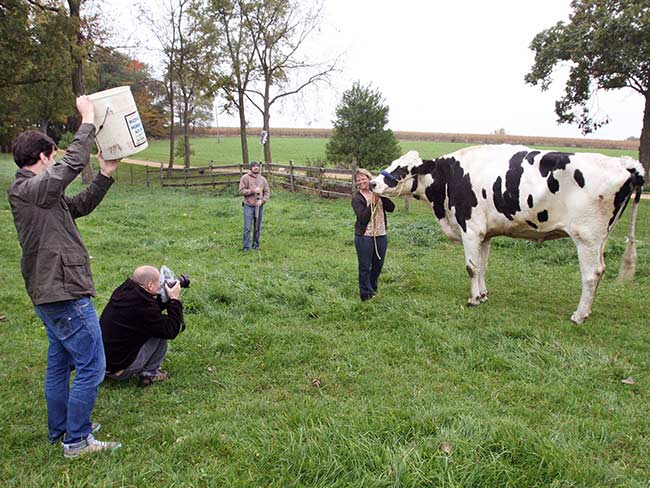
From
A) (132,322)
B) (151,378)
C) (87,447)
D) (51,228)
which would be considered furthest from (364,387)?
(51,228)

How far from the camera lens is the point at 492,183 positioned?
5922 mm

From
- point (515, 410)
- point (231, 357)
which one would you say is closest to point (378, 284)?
point (231, 357)

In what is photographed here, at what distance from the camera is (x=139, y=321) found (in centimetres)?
392

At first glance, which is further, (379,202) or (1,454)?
(379,202)

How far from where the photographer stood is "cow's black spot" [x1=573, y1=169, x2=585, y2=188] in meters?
5.27

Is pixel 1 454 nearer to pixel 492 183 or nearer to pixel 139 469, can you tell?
pixel 139 469

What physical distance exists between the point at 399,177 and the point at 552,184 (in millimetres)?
1911

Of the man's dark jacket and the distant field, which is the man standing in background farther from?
the distant field

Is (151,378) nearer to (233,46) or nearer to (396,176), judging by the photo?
(396,176)

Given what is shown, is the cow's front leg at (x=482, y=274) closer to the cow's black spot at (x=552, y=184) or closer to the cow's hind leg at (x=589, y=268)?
the cow's hind leg at (x=589, y=268)

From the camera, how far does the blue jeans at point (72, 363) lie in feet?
9.61

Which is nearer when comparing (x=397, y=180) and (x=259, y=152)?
(x=397, y=180)

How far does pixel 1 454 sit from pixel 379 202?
15.2 feet

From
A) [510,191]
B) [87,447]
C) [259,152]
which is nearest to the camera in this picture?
[87,447]
